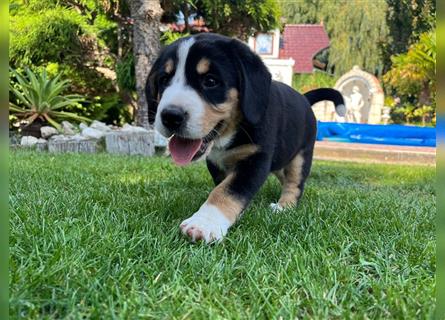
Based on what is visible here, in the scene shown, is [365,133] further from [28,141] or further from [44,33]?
[28,141]

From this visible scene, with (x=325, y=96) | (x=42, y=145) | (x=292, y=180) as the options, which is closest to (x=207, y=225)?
(x=292, y=180)

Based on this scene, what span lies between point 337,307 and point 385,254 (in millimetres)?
555

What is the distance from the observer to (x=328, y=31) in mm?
24297

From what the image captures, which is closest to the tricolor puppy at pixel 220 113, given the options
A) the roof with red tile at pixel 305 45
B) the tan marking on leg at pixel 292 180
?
the tan marking on leg at pixel 292 180

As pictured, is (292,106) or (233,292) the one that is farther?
(292,106)

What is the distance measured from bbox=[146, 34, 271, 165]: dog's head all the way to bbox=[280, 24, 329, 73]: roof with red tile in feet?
74.1

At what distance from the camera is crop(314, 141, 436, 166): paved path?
25.6ft

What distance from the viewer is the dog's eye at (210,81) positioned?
219 cm

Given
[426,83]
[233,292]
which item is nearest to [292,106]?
[233,292]

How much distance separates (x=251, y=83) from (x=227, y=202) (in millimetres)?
601

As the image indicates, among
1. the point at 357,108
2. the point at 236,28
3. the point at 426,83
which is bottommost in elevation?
the point at 357,108

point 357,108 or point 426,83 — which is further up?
point 426,83

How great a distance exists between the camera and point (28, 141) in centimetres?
680

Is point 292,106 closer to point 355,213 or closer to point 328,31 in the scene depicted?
point 355,213
